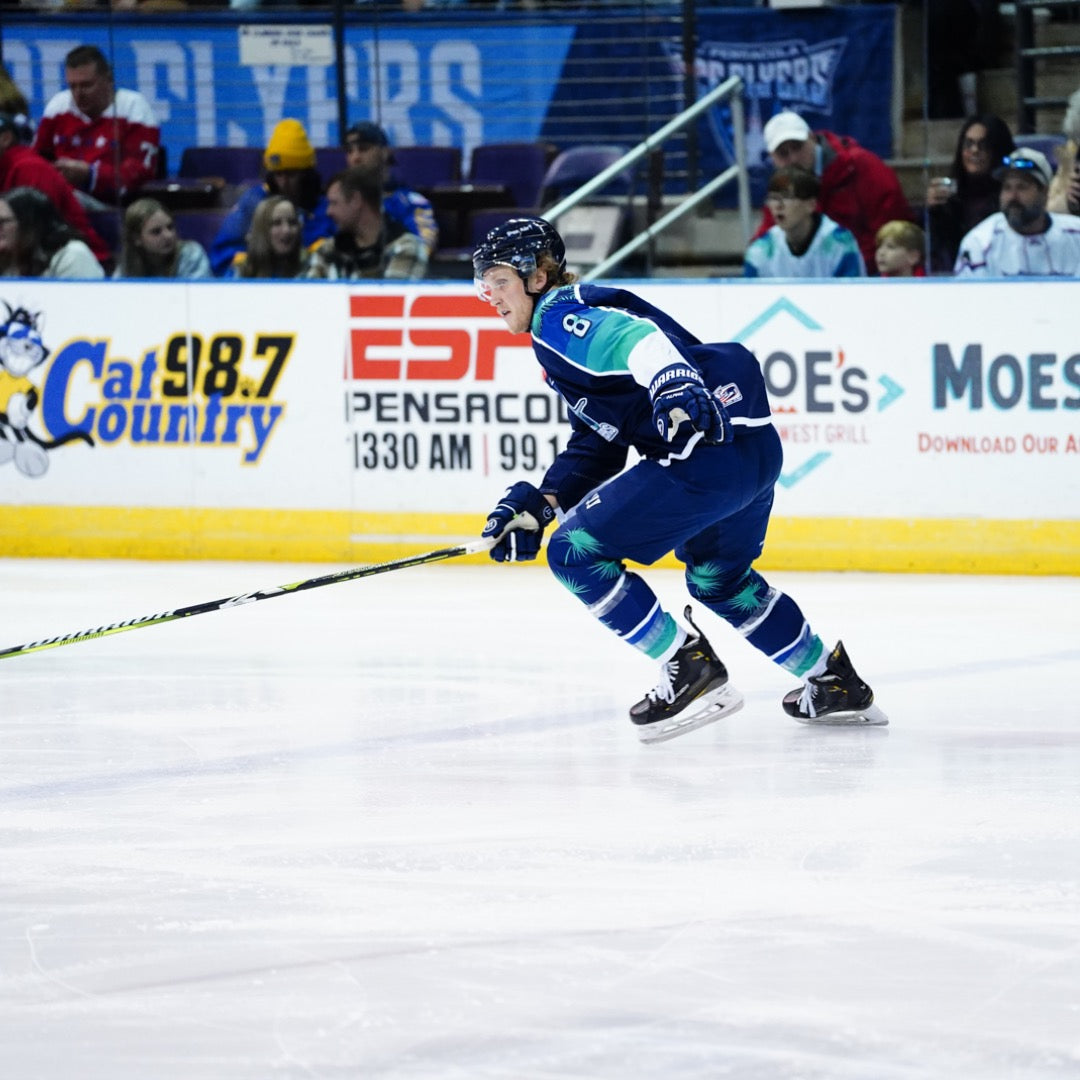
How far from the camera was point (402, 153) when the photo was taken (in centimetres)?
705

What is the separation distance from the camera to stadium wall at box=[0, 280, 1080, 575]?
250 inches

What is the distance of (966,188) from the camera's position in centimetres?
645

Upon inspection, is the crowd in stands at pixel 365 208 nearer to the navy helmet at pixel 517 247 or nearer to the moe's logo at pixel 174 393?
the moe's logo at pixel 174 393

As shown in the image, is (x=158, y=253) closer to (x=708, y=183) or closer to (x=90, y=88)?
(x=90, y=88)

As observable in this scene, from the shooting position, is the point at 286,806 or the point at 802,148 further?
the point at 802,148

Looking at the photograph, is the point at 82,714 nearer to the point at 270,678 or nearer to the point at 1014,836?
the point at 270,678

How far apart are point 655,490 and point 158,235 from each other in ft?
12.4

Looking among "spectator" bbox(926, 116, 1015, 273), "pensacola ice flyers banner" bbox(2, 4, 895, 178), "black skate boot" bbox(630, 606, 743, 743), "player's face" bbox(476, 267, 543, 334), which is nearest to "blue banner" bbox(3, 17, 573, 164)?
"pensacola ice flyers banner" bbox(2, 4, 895, 178)

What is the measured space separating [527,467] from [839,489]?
1.05 meters

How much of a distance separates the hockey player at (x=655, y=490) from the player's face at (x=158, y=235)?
11.1ft

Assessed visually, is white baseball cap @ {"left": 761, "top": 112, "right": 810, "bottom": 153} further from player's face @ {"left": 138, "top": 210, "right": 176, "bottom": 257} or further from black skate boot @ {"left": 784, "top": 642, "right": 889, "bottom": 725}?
black skate boot @ {"left": 784, "top": 642, "right": 889, "bottom": 725}

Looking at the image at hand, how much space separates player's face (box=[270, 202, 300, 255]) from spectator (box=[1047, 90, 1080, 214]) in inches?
102

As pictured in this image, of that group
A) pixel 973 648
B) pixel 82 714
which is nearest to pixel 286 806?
pixel 82 714

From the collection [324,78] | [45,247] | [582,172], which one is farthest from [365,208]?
[45,247]
